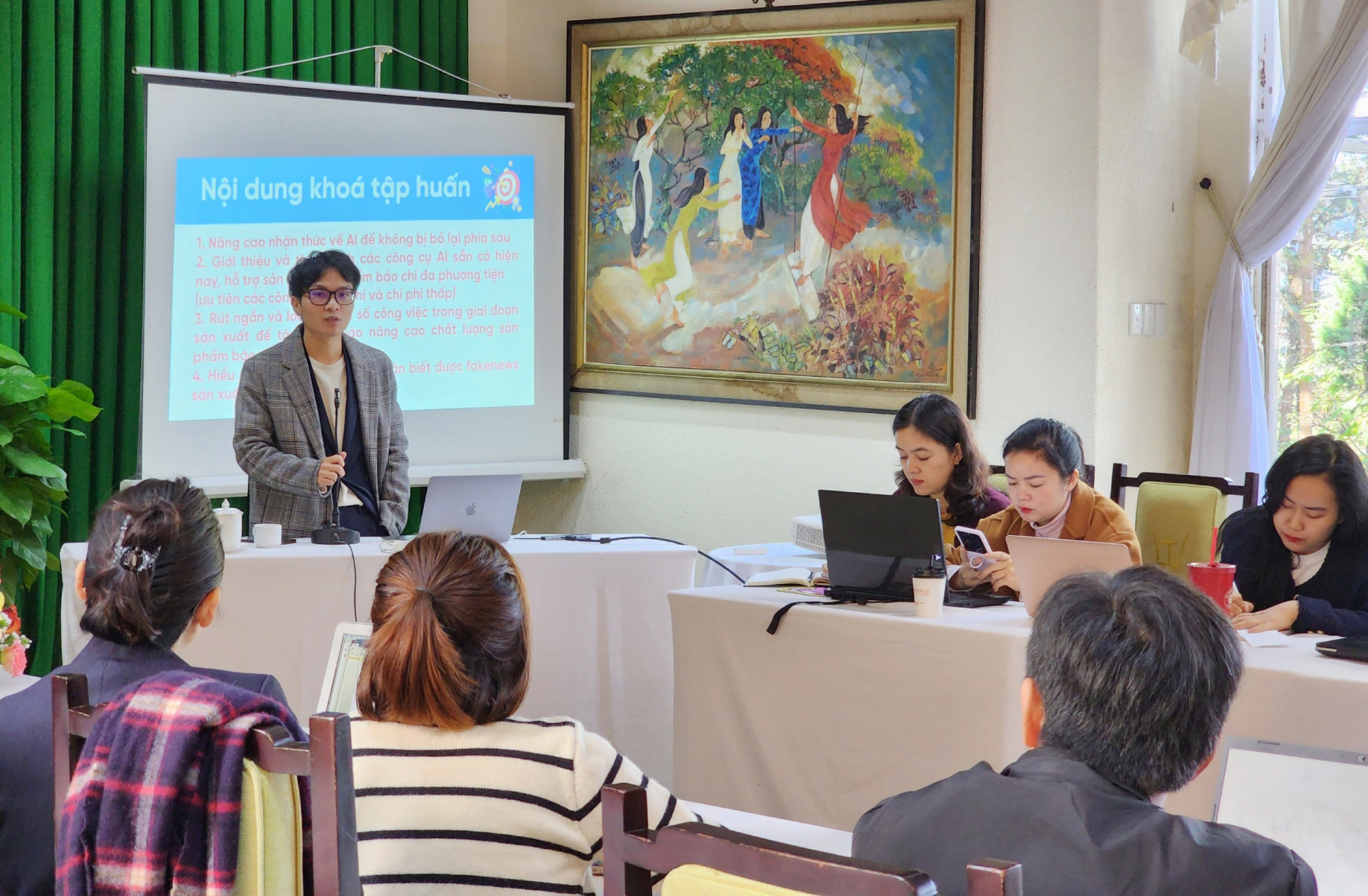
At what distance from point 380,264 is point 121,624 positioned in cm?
350

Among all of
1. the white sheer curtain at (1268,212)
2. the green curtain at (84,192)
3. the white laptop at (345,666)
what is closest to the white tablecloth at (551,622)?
the white laptop at (345,666)

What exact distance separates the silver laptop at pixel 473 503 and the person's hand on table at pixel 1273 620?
5.61 ft

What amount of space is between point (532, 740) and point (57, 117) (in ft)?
13.3

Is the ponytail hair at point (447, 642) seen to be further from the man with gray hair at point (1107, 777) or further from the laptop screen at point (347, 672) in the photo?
the laptop screen at point (347, 672)

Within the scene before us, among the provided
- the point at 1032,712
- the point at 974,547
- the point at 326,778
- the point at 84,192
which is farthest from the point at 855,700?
the point at 84,192

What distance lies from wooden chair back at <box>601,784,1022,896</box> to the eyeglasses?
306 centimetres

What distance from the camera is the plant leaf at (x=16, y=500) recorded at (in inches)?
157

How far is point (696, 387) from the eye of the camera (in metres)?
5.34

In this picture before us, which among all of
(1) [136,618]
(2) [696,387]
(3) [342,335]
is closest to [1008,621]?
(1) [136,618]

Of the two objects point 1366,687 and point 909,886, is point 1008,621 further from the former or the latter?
point 909,886

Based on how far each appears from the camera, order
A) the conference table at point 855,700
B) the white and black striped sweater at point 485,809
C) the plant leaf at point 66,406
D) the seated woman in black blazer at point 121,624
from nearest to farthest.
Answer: the white and black striped sweater at point 485,809, the seated woman in black blazer at point 121,624, the conference table at point 855,700, the plant leaf at point 66,406

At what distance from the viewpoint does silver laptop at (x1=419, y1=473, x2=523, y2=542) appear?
334 cm

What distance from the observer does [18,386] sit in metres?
4.00

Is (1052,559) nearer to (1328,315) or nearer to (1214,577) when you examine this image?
(1214,577)
